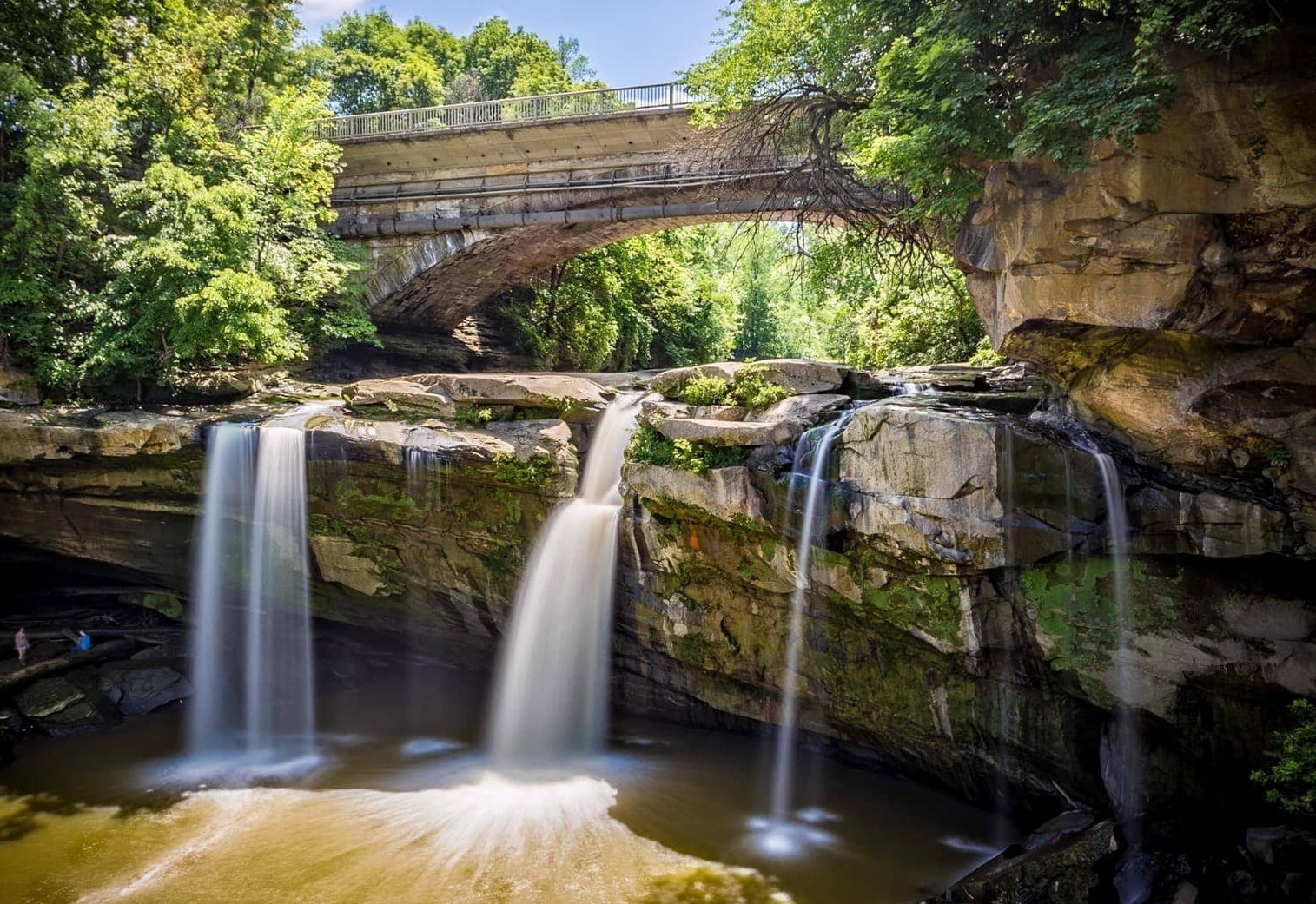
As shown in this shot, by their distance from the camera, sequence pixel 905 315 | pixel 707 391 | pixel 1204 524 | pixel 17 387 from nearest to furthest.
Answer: pixel 1204 524 < pixel 707 391 < pixel 17 387 < pixel 905 315

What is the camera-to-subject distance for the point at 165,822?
9039 millimetres

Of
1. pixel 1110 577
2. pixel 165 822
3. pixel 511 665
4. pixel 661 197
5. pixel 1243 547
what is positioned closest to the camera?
pixel 1243 547

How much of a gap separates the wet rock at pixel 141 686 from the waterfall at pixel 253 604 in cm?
35

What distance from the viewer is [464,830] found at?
28.9 feet

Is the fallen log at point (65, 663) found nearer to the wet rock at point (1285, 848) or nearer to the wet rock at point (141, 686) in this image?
the wet rock at point (141, 686)

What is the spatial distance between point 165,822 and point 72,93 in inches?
480

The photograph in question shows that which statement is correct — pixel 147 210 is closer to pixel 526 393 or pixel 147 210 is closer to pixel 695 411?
pixel 526 393

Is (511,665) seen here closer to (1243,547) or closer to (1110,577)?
(1110,577)

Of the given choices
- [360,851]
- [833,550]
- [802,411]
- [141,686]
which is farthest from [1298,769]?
[141,686]

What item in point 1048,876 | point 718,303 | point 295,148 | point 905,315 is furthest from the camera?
point 718,303

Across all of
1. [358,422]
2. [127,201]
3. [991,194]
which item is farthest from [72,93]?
[991,194]

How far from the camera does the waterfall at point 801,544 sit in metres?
8.71

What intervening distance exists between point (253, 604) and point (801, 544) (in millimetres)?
8990

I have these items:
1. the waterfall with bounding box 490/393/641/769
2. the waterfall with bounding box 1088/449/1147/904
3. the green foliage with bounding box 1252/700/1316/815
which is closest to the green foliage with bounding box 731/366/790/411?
the waterfall with bounding box 490/393/641/769
